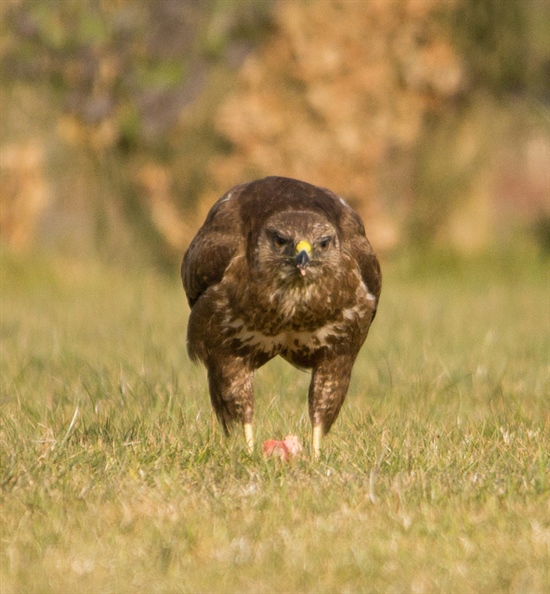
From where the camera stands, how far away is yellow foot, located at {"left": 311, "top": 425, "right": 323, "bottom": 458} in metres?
4.39

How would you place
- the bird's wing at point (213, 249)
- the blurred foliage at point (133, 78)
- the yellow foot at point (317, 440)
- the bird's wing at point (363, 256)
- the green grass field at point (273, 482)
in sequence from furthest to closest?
1. the blurred foliage at point (133, 78)
2. the bird's wing at point (363, 256)
3. the bird's wing at point (213, 249)
4. the yellow foot at point (317, 440)
5. the green grass field at point (273, 482)

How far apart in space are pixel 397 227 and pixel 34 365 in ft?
21.8

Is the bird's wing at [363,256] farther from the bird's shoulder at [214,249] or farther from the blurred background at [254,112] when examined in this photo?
the blurred background at [254,112]

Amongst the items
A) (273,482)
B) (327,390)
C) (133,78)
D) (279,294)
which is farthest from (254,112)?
(273,482)

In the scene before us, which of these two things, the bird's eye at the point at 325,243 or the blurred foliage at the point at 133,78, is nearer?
the bird's eye at the point at 325,243

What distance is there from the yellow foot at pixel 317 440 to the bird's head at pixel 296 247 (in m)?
0.59

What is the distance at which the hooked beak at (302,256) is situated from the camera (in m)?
4.61

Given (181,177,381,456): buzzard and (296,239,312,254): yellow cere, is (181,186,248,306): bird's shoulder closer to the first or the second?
(181,177,381,456): buzzard

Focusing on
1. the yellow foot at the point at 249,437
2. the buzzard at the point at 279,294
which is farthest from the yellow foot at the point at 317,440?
the yellow foot at the point at 249,437

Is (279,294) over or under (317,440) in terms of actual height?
over

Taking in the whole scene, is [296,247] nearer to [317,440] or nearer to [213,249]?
[213,249]

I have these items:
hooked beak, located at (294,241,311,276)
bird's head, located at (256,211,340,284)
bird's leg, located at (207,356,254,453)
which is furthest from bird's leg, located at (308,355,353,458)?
hooked beak, located at (294,241,311,276)

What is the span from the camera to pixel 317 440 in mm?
4656

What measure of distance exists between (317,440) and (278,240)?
0.77 metres
